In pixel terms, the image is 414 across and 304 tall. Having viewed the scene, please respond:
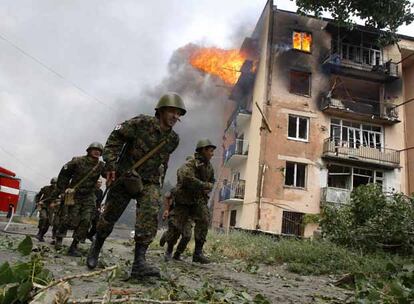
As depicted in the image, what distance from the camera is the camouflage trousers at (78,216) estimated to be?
6.32 m

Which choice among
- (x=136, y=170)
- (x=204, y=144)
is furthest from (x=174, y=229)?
(x=136, y=170)

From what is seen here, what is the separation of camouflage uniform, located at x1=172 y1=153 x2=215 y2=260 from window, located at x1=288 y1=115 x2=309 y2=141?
15897mm

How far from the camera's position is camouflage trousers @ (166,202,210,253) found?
6461mm

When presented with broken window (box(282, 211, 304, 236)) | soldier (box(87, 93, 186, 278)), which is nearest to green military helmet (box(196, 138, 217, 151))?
soldier (box(87, 93, 186, 278))

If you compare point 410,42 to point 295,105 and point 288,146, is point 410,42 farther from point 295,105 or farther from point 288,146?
point 288,146

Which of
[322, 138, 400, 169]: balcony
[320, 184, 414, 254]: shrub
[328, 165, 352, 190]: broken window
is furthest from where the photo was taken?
[328, 165, 352, 190]: broken window

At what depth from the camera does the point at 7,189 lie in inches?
390

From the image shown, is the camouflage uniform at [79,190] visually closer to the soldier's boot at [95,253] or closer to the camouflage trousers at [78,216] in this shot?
the camouflage trousers at [78,216]

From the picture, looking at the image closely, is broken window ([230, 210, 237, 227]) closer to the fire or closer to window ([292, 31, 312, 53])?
the fire

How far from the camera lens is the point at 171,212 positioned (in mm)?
6637

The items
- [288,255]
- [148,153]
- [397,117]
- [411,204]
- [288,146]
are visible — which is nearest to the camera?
[148,153]

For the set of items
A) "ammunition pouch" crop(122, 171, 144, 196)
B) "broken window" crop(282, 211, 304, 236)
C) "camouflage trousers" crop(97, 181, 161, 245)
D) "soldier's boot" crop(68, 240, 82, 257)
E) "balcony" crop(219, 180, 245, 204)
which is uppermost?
"balcony" crop(219, 180, 245, 204)

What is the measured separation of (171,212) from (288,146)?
15.5m

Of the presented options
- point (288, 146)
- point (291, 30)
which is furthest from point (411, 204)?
point (291, 30)
